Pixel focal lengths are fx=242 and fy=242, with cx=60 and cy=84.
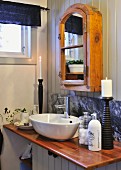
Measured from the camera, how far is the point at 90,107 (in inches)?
73.9

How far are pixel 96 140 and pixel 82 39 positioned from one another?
2.55ft

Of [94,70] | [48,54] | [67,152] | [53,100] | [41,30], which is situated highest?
[41,30]

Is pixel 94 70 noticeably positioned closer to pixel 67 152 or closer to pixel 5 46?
pixel 67 152

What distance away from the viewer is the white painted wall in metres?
2.27

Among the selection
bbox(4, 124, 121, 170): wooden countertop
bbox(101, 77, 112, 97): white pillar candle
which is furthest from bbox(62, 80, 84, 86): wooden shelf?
bbox(4, 124, 121, 170): wooden countertop

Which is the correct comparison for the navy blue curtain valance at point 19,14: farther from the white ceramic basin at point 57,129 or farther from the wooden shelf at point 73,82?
the white ceramic basin at point 57,129

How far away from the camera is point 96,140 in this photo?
147 centimetres

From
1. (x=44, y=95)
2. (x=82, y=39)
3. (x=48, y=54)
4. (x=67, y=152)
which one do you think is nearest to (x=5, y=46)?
(x=48, y=54)

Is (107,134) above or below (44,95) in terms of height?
below

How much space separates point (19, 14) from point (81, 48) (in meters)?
0.78

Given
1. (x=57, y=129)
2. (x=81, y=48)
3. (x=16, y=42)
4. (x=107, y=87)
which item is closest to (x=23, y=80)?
(x=16, y=42)

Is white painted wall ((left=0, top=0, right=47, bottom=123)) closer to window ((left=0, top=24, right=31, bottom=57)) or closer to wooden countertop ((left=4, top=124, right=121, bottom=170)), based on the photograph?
window ((left=0, top=24, right=31, bottom=57))

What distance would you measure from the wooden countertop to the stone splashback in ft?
0.42

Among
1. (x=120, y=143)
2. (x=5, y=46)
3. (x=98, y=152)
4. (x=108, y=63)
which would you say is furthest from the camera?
(x=5, y=46)
